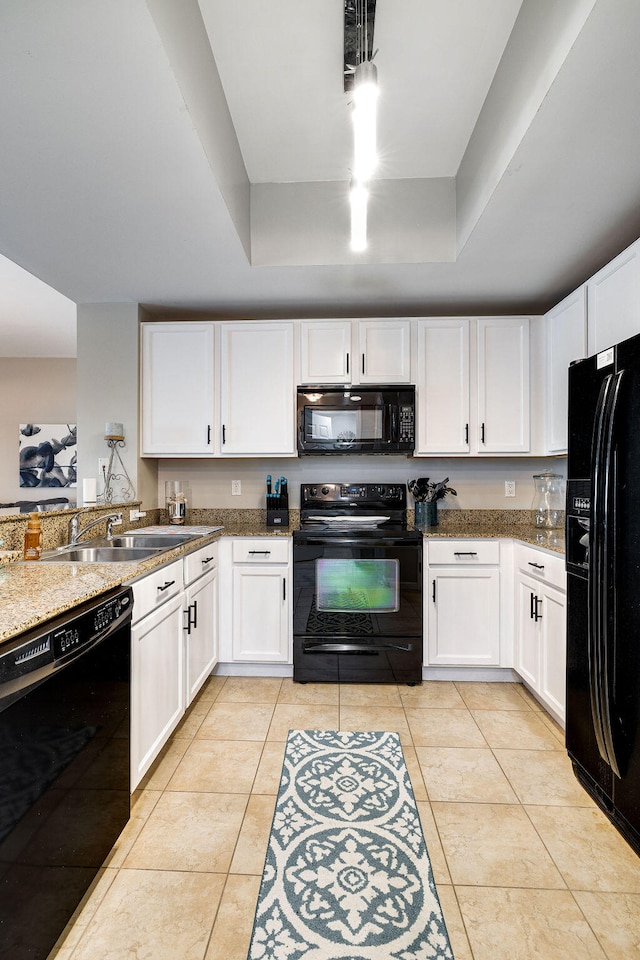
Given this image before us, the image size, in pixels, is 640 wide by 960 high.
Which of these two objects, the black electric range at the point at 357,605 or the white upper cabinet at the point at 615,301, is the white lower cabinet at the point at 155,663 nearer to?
the black electric range at the point at 357,605

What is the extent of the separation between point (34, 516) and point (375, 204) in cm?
221

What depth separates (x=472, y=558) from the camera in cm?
287

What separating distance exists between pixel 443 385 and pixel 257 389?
3.86ft

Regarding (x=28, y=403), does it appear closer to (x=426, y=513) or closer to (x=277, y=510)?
(x=277, y=510)

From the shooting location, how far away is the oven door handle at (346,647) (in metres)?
2.86

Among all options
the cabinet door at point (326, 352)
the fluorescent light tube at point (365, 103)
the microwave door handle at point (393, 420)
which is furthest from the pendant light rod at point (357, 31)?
the microwave door handle at point (393, 420)

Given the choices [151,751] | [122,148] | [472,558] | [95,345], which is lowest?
[151,751]

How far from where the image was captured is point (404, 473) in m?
3.38

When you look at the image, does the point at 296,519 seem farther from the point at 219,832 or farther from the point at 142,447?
the point at 219,832

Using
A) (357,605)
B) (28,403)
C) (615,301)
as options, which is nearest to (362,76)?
(615,301)

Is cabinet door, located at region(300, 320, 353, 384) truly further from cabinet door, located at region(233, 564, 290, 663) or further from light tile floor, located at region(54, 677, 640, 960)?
light tile floor, located at region(54, 677, 640, 960)

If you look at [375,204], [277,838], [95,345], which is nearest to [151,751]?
[277,838]

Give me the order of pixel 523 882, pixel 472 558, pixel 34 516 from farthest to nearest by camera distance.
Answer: pixel 472 558 < pixel 34 516 < pixel 523 882

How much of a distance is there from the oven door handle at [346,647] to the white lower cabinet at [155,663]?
85cm
